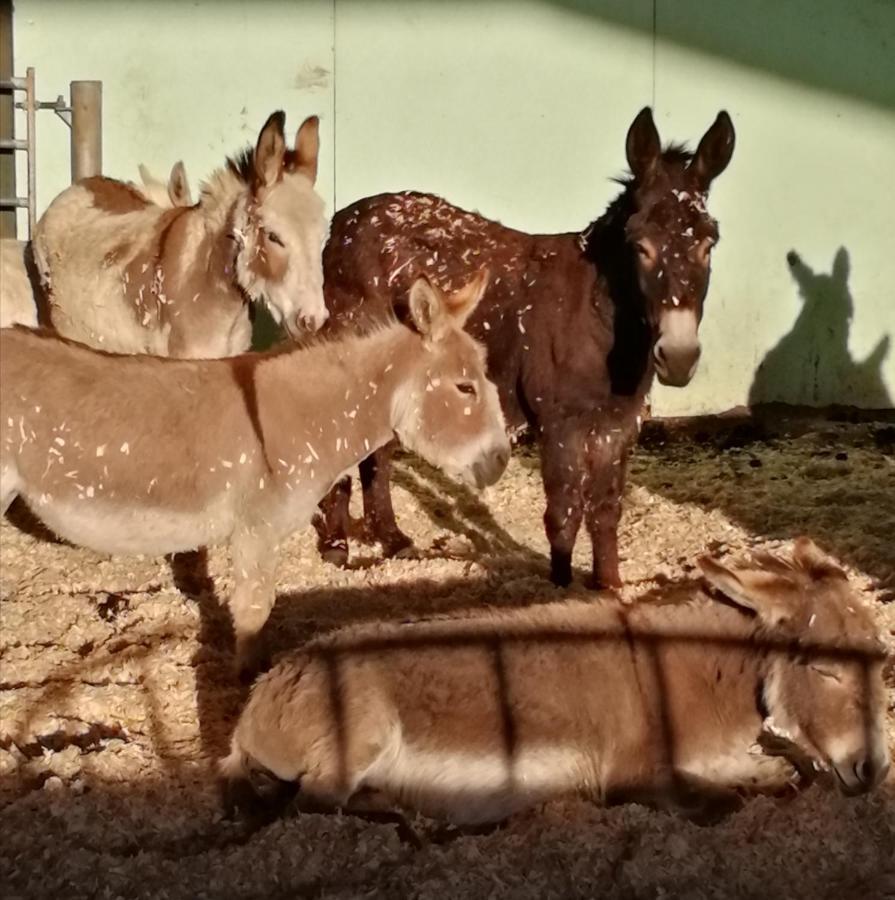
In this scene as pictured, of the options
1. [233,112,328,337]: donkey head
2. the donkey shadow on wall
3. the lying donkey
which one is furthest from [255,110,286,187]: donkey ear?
the donkey shadow on wall

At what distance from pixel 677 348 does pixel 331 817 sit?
2.20 m

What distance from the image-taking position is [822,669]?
139 inches

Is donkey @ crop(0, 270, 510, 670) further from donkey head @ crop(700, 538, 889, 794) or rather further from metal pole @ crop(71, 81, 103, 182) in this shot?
metal pole @ crop(71, 81, 103, 182)

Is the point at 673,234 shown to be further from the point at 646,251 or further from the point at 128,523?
the point at 128,523

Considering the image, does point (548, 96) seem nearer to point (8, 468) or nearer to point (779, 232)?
point (779, 232)

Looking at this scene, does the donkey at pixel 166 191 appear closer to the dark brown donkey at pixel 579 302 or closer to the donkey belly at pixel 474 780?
the dark brown donkey at pixel 579 302

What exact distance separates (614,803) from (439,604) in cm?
175

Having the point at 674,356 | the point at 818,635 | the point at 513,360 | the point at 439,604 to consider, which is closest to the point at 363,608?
the point at 439,604

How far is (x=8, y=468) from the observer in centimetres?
414

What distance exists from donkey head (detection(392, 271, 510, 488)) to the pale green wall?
148 inches

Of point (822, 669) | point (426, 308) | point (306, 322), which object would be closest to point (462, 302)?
point (426, 308)

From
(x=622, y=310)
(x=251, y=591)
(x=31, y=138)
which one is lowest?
(x=251, y=591)

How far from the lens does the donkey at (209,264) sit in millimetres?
5105

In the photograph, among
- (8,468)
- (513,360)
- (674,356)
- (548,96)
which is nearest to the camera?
(8,468)
